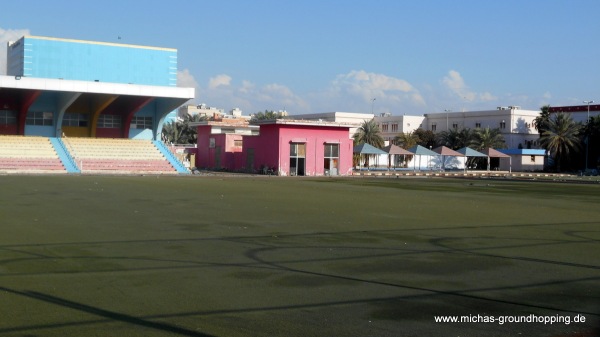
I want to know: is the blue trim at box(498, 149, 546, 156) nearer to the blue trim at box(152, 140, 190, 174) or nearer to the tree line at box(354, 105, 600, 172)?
the tree line at box(354, 105, 600, 172)

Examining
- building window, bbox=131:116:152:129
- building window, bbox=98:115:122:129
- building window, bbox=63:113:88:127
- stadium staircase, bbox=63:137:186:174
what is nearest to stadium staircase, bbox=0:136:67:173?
stadium staircase, bbox=63:137:186:174

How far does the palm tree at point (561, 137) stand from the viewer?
8594cm

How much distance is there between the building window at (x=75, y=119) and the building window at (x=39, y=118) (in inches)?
62.6

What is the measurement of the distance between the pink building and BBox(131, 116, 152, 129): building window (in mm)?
7036

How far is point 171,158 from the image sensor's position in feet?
188

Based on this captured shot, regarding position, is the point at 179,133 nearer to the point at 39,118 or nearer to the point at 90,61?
the point at 90,61

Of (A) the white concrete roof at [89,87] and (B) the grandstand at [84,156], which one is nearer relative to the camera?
(B) the grandstand at [84,156]

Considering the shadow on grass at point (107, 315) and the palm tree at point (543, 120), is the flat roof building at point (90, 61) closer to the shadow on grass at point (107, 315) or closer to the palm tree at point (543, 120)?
the palm tree at point (543, 120)

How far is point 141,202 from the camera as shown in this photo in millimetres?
22609

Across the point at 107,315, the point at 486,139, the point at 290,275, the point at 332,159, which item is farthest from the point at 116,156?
the point at 486,139

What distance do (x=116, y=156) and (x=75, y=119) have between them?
9.19 meters

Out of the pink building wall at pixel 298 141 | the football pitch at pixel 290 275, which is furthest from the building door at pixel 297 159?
the football pitch at pixel 290 275

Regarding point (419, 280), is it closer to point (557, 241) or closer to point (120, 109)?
point (557, 241)

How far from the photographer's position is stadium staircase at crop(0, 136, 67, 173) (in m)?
48.7
